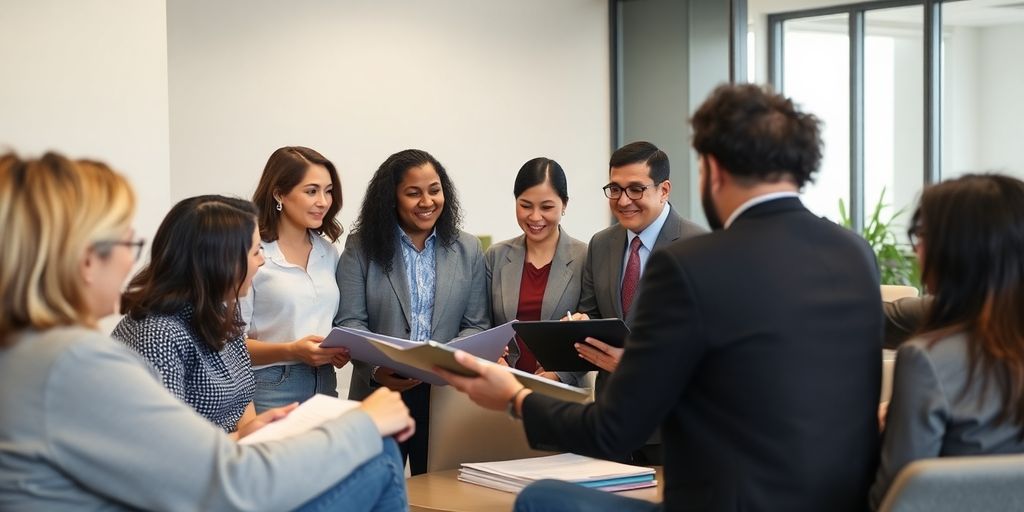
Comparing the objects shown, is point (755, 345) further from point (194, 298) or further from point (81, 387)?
point (194, 298)

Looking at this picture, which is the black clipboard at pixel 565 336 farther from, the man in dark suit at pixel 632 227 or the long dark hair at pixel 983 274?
the long dark hair at pixel 983 274

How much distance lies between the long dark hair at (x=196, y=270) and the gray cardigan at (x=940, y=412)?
1.68 metres

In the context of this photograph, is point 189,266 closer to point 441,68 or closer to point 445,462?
point 445,462

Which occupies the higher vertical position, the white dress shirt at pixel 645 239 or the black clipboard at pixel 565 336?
the white dress shirt at pixel 645 239

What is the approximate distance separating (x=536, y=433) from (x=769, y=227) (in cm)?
62

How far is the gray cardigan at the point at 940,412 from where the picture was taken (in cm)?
196

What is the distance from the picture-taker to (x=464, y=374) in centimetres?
244

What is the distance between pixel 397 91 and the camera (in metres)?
7.03

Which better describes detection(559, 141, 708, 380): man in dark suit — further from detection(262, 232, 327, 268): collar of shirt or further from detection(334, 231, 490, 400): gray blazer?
detection(262, 232, 327, 268): collar of shirt

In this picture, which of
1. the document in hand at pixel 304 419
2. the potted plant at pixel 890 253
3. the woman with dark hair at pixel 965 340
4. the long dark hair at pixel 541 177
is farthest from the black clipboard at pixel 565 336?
the potted plant at pixel 890 253

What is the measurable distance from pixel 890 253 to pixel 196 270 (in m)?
6.06

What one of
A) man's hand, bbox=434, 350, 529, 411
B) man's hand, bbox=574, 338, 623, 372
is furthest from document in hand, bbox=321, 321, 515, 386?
man's hand, bbox=434, 350, 529, 411

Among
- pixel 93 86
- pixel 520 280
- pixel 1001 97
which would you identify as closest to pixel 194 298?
pixel 520 280

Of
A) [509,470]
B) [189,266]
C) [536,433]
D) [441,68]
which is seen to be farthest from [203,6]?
[536,433]
